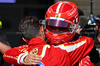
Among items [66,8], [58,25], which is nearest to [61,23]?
[58,25]

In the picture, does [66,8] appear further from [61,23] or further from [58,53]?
[58,53]

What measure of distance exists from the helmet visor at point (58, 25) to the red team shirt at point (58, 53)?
0.17m

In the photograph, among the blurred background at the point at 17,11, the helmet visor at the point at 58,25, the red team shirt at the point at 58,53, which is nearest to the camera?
the red team shirt at the point at 58,53

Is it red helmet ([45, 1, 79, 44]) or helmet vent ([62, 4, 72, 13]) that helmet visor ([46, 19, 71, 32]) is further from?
helmet vent ([62, 4, 72, 13])

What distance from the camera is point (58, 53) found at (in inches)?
70.0

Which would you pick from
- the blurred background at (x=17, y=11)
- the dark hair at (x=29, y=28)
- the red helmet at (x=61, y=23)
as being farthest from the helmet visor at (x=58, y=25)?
the blurred background at (x=17, y=11)

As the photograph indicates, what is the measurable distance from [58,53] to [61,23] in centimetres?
34

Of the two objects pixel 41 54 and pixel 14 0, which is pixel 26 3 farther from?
pixel 41 54

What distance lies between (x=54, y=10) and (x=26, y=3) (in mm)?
4823

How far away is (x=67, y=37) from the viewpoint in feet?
6.59

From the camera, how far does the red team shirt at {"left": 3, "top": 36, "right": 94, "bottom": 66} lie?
5.77 ft

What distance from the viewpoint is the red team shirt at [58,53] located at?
176cm

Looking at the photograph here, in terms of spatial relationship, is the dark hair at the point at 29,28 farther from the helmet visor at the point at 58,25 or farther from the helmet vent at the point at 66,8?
the helmet vent at the point at 66,8

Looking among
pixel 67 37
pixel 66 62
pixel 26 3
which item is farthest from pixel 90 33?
pixel 26 3
